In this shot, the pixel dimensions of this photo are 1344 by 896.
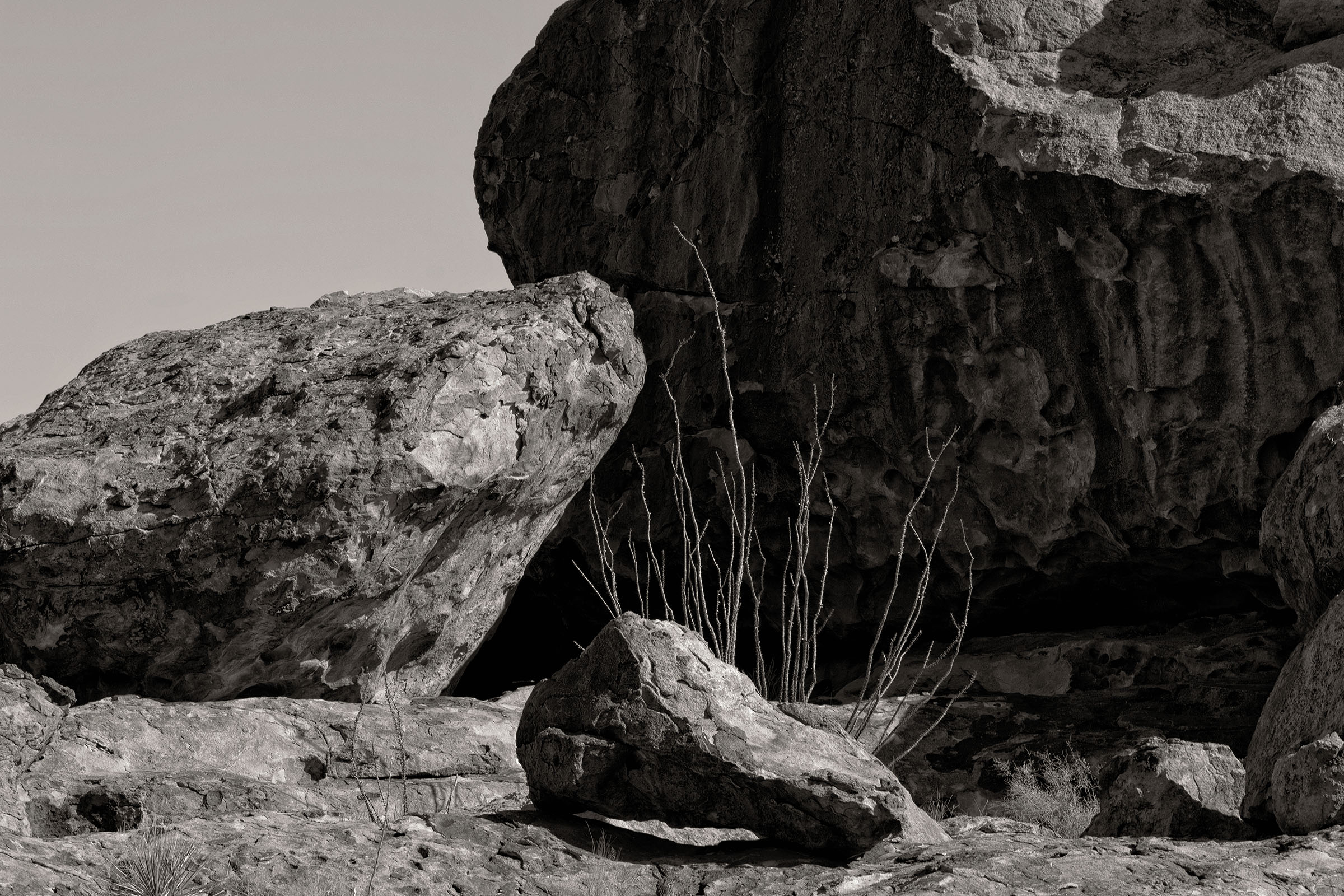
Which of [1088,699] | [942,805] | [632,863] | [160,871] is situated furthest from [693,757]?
[1088,699]

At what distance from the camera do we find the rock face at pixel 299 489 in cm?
590

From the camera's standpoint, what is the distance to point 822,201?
28.0ft

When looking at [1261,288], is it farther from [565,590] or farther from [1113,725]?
[565,590]

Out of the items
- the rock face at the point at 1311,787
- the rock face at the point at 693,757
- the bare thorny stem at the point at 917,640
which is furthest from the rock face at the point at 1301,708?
the bare thorny stem at the point at 917,640

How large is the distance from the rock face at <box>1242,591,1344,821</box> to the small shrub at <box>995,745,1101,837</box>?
976 millimetres

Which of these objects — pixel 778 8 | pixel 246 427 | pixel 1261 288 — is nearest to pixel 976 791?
pixel 1261 288

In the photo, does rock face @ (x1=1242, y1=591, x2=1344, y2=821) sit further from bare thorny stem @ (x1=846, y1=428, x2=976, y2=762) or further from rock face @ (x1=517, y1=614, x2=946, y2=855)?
bare thorny stem @ (x1=846, y1=428, x2=976, y2=762)

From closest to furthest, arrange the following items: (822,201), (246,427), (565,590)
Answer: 1. (246,427)
2. (822,201)
3. (565,590)

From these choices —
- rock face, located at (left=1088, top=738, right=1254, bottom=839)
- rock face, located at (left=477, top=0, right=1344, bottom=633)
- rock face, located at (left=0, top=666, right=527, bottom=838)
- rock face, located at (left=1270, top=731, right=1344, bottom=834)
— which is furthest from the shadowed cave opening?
rock face, located at (left=1270, top=731, right=1344, bottom=834)

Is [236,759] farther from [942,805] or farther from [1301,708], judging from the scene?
[1301,708]

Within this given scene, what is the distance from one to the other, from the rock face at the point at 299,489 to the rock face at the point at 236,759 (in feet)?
0.82

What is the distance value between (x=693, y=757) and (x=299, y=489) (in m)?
2.35

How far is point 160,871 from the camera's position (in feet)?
11.5

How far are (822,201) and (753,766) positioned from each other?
4.88 m
